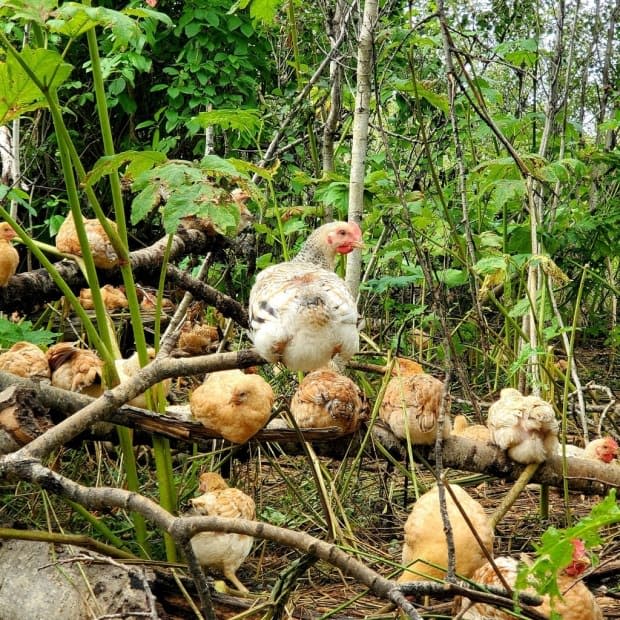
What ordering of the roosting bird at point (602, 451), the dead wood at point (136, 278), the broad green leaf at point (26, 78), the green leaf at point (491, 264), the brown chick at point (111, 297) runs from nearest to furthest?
the broad green leaf at point (26, 78), the dead wood at point (136, 278), the roosting bird at point (602, 451), the green leaf at point (491, 264), the brown chick at point (111, 297)

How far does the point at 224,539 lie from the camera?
208 cm

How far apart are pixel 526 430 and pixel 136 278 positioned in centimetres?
153

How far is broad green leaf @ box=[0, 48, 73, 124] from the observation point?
1.64 metres

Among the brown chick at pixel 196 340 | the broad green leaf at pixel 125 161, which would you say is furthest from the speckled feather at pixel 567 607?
the brown chick at pixel 196 340

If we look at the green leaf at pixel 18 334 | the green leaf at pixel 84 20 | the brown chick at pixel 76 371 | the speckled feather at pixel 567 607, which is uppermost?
the green leaf at pixel 84 20

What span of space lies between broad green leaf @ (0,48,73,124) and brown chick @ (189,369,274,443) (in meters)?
0.86

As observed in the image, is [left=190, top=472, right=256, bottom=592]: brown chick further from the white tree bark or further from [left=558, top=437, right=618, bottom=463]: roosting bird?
[left=558, top=437, right=618, bottom=463]: roosting bird

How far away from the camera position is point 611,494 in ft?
3.82

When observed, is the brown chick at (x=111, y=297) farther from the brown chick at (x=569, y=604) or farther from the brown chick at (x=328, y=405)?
the brown chick at (x=569, y=604)

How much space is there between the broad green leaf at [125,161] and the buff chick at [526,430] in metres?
1.27

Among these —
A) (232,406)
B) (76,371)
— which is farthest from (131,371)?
(232,406)

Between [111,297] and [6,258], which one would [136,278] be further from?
[6,258]

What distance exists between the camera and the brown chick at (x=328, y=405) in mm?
2299

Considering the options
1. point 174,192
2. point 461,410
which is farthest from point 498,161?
point 174,192
